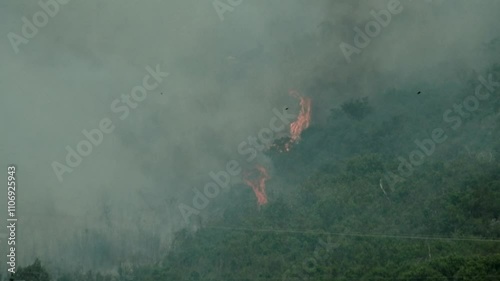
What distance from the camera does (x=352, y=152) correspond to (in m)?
157

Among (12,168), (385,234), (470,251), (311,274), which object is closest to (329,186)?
(385,234)

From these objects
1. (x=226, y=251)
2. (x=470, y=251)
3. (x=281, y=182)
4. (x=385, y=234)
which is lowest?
(x=470, y=251)

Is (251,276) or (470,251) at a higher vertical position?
(251,276)

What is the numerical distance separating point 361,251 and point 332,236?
13419mm

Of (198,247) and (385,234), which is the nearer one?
(385,234)

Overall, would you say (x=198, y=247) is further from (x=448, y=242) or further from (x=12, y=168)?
(x=12, y=168)

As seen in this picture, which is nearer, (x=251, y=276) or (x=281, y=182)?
(x=251, y=276)

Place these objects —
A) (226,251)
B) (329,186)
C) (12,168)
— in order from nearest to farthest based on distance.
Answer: (12,168), (226,251), (329,186)

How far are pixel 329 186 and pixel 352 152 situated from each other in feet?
63.6

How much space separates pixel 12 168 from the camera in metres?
78.3

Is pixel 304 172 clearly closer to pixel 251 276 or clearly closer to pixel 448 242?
pixel 251 276

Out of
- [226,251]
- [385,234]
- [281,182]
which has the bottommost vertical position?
[385,234]

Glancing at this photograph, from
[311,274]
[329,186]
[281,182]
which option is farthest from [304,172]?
[311,274]

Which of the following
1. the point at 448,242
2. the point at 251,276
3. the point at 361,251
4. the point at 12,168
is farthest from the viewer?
the point at 251,276
